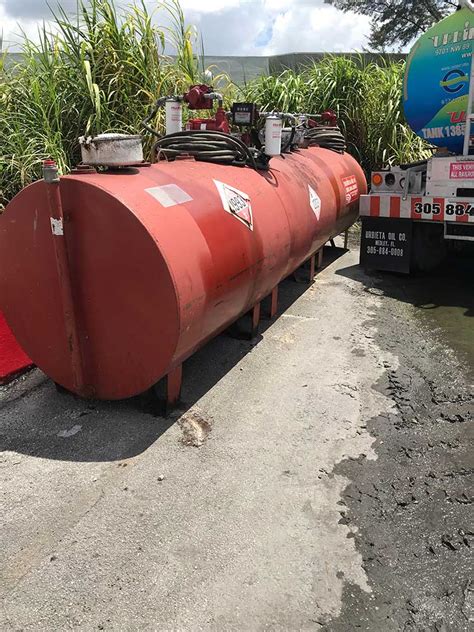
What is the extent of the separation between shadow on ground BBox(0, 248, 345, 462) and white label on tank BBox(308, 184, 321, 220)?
174 centimetres

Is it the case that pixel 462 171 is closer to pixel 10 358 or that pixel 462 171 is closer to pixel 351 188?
pixel 351 188

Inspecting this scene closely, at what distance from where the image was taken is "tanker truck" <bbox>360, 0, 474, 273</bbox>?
4.85 meters

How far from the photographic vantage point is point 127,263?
2.68 meters

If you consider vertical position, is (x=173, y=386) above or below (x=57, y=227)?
below

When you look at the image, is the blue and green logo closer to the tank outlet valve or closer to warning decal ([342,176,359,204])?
warning decal ([342,176,359,204])

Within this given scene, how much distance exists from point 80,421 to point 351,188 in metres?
4.22

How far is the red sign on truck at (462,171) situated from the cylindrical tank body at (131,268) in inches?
94.5

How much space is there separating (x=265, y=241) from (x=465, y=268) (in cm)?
341

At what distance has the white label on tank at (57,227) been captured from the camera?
270 centimetres

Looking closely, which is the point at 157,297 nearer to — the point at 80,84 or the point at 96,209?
the point at 96,209

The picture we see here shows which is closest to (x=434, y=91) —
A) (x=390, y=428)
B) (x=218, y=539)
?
(x=390, y=428)

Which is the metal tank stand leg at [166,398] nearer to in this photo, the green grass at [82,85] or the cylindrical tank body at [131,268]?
the cylindrical tank body at [131,268]

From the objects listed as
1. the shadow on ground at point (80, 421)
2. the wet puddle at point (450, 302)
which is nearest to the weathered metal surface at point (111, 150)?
the shadow on ground at point (80, 421)

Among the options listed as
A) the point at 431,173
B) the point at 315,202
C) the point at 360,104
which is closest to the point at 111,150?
the point at 315,202
